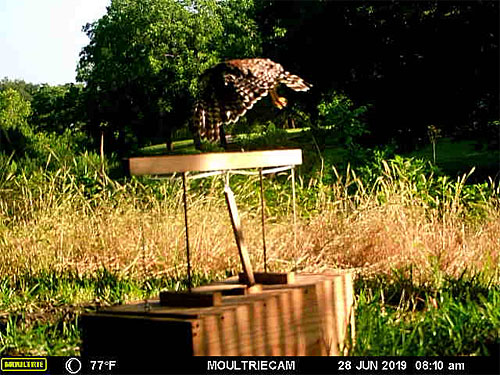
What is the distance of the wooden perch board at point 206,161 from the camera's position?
9.47ft

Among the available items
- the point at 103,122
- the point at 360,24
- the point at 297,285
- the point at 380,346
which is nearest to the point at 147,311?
the point at 297,285

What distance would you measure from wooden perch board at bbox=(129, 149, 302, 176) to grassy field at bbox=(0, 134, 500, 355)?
0.99 meters

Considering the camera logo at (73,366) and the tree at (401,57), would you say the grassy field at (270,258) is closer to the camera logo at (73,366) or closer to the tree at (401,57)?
the camera logo at (73,366)

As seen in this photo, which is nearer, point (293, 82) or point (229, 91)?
point (229, 91)

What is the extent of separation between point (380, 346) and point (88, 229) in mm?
3426

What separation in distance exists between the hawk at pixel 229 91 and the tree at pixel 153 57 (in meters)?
21.7

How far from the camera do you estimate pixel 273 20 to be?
16.8 meters

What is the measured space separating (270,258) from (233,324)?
2.94 metres

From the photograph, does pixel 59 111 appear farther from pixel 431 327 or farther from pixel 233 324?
pixel 233 324

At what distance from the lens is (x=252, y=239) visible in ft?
20.7
